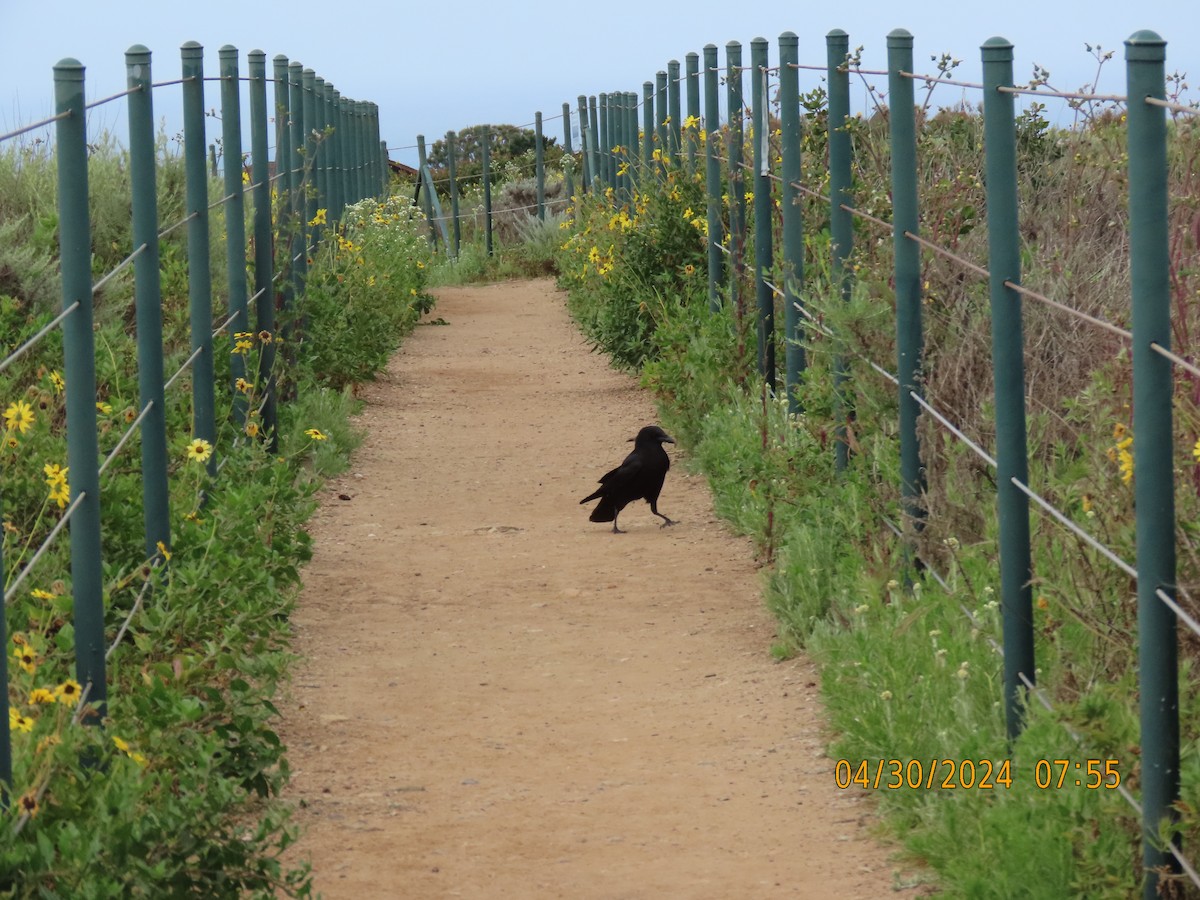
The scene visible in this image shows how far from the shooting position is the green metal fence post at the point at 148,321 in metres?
5.05

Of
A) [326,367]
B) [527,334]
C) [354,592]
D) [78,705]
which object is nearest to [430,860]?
[78,705]

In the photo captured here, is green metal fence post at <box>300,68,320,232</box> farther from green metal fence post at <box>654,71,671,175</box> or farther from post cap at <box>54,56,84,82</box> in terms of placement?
post cap at <box>54,56,84,82</box>

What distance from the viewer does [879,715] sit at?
458 cm

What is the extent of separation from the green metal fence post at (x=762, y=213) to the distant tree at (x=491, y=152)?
70.2ft

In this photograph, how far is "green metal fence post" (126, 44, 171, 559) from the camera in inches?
199

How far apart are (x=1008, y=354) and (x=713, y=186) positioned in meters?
6.83

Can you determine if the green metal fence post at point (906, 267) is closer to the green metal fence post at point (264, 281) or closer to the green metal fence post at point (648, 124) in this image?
the green metal fence post at point (264, 281)

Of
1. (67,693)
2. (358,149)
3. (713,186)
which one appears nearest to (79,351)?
(67,693)

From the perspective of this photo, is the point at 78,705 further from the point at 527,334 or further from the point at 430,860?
the point at 527,334

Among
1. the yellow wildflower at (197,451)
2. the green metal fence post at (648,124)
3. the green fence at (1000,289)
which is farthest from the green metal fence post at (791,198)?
the green metal fence post at (648,124)

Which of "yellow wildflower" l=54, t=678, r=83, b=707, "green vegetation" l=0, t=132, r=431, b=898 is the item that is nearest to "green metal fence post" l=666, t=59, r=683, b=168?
"green vegetation" l=0, t=132, r=431, b=898

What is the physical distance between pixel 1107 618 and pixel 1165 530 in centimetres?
75

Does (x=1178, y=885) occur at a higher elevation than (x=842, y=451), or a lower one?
lower
